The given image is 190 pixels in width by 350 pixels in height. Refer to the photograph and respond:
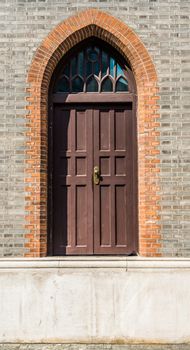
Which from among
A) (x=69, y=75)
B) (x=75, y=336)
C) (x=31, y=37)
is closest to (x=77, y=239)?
(x=75, y=336)

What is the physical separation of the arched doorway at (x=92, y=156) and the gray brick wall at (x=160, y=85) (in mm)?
471

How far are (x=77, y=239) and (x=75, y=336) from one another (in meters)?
1.34

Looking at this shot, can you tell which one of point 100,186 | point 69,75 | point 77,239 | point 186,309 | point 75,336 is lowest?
point 75,336

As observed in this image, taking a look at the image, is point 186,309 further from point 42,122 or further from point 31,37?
point 31,37

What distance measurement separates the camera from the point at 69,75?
5805 mm

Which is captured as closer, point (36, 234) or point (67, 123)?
point (36, 234)

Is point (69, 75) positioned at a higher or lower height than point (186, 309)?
higher

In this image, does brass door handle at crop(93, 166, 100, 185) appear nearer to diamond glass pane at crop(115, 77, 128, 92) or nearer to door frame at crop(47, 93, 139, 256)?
door frame at crop(47, 93, 139, 256)

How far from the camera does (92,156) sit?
225 inches

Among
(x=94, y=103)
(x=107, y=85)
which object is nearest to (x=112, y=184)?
(x=94, y=103)

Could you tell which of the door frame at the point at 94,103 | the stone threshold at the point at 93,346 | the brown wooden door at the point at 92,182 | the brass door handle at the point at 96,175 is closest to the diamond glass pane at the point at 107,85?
the door frame at the point at 94,103

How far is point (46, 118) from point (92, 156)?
0.89m

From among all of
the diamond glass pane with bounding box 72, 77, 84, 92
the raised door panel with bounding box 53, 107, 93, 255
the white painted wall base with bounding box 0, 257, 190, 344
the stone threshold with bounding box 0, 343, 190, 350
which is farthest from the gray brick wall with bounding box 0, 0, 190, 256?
the stone threshold with bounding box 0, 343, 190, 350

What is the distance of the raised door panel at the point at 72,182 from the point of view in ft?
18.5
